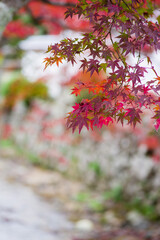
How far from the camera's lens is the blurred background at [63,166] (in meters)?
3.82

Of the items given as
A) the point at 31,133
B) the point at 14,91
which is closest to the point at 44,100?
the point at 31,133

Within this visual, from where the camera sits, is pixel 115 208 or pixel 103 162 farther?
pixel 103 162

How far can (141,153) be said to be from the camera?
15.5ft

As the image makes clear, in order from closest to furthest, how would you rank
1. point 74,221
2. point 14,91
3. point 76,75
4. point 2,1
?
point 2,1, point 74,221, point 76,75, point 14,91

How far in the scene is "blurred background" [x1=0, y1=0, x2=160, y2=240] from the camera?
12.5 feet

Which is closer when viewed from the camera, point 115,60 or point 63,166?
point 115,60

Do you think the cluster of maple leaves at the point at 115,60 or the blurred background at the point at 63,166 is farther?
the blurred background at the point at 63,166

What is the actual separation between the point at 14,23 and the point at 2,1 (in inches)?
145

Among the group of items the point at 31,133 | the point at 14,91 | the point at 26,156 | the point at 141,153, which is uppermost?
the point at 14,91

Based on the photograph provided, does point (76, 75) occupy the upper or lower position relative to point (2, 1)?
upper

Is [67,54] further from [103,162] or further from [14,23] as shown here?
[14,23]

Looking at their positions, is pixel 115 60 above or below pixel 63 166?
below

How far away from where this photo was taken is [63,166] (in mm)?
6578

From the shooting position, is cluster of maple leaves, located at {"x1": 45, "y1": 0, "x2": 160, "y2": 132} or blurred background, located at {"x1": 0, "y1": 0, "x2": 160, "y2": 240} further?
blurred background, located at {"x1": 0, "y1": 0, "x2": 160, "y2": 240}
